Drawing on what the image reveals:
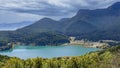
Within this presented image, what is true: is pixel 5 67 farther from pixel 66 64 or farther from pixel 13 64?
pixel 66 64

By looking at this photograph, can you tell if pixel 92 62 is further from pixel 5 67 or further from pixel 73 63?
pixel 5 67

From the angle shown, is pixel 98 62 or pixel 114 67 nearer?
pixel 114 67

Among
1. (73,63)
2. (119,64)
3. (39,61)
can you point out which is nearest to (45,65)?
(39,61)

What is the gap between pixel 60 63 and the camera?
79.6 metres

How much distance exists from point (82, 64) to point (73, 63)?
253 cm

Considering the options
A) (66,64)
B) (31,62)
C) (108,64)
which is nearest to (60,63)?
(66,64)

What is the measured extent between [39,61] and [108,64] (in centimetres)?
1813

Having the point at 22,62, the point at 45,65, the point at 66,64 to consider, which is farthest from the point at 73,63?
the point at 22,62

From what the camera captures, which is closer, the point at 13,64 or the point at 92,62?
the point at 13,64

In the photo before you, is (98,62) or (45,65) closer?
(45,65)

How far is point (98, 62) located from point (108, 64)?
5.61m

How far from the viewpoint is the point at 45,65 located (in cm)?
7656

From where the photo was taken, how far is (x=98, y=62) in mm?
85688

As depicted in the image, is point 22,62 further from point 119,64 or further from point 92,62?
point 119,64
